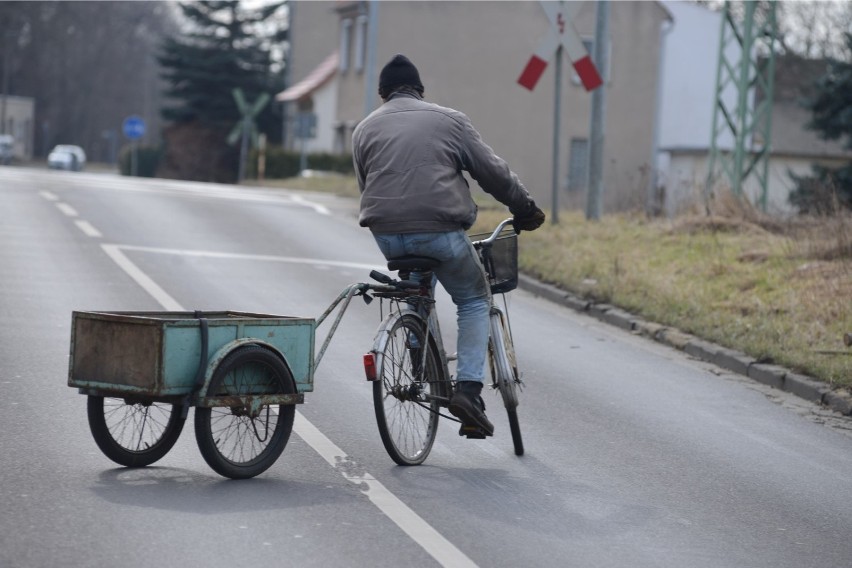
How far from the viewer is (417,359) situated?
23.3ft

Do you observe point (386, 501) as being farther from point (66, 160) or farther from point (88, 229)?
point (66, 160)

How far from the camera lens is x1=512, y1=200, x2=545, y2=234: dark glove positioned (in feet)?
24.1

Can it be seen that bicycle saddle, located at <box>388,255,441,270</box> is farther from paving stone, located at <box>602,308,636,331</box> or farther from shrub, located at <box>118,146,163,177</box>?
shrub, located at <box>118,146,163,177</box>

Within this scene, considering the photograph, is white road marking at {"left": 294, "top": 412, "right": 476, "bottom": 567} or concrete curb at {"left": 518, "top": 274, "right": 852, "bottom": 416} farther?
concrete curb at {"left": 518, "top": 274, "right": 852, "bottom": 416}

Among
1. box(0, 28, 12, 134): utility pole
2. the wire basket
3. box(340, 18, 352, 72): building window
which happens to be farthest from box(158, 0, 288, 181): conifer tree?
the wire basket

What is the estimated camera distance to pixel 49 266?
14.3 m

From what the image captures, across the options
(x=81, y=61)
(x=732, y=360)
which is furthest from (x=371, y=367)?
(x=81, y=61)

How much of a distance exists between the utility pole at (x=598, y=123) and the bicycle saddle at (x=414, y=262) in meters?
13.2

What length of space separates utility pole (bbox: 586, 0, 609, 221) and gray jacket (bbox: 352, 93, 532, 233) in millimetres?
13057

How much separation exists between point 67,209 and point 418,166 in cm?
1458

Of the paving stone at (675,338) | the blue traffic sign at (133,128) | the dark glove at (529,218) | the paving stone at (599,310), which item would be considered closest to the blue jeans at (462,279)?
the dark glove at (529,218)

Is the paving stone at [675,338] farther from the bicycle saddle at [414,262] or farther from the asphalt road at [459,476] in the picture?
the bicycle saddle at [414,262]

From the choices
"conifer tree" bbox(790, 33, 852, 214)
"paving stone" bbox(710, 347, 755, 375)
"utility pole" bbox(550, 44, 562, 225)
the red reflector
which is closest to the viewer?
the red reflector

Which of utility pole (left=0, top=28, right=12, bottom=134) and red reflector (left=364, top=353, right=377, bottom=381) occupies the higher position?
utility pole (left=0, top=28, right=12, bottom=134)
